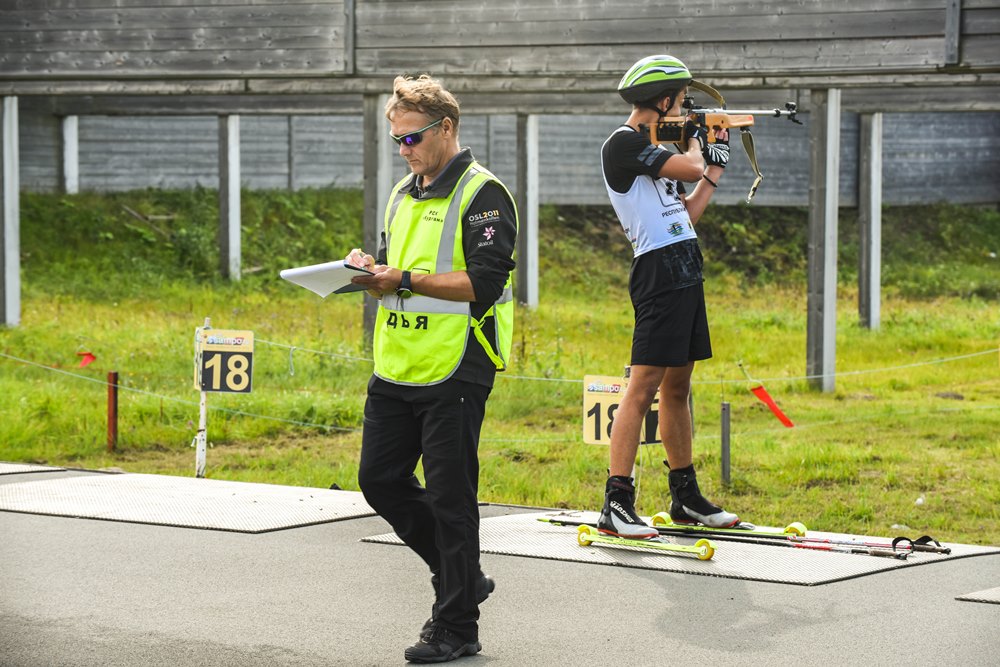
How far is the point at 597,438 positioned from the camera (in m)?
8.10

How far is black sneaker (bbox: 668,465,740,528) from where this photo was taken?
7.23 meters

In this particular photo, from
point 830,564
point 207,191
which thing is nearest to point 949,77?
point 830,564

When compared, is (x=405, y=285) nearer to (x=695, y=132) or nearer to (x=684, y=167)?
(x=684, y=167)

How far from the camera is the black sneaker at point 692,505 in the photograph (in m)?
7.23

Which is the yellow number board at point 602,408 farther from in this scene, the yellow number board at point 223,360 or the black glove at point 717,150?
the yellow number board at point 223,360

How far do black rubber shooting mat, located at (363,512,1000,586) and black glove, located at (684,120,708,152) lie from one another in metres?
1.85

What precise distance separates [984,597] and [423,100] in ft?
9.75

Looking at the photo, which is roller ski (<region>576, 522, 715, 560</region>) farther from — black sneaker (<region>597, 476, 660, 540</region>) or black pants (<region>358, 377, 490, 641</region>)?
black pants (<region>358, 377, 490, 641</region>)

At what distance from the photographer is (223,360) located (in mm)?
9633

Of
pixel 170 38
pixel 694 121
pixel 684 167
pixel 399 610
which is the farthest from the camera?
pixel 170 38

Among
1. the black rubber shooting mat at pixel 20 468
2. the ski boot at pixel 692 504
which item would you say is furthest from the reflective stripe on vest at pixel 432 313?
the black rubber shooting mat at pixel 20 468

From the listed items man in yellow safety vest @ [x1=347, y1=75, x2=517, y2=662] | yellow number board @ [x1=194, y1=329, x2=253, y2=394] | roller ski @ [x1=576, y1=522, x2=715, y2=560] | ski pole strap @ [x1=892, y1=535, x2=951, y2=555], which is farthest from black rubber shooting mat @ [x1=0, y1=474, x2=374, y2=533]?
ski pole strap @ [x1=892, y1=535, x2=951, y2=555]

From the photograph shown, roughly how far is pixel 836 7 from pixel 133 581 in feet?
30.2

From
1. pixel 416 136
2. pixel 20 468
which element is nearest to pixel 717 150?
pixel 416 136
